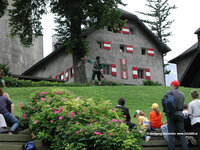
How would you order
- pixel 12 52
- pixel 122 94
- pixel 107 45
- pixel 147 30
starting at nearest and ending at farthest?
pixel 122 94 → pixel 107 45 → pixel 147 30 → pixel 12 52

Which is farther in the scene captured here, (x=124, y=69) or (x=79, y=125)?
(x=124, y=69)

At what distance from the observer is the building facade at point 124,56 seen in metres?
35.2

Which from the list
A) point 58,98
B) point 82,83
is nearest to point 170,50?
point 82,83

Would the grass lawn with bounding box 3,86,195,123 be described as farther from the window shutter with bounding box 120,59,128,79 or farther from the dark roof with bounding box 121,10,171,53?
the dark roof with bounding box 121,10,171,53

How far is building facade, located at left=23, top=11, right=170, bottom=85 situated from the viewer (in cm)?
3516

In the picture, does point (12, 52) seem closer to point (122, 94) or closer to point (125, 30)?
point (125, 30)

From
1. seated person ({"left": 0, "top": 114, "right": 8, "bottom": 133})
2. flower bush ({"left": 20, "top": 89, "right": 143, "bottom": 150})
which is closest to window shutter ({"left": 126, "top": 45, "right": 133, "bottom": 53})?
flower bush ({"left": 20, "top": 89, "right": 143, "bottom": 150})

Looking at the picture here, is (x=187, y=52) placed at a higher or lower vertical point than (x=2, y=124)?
higher

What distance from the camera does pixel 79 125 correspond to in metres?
9.03

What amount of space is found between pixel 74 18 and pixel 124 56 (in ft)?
38.8

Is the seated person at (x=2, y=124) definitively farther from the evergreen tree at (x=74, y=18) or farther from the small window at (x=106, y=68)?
the small window at (x=106, y=68)

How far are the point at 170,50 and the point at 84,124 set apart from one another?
101 ft

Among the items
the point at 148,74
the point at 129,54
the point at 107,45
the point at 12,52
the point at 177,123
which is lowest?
the point at 177,123

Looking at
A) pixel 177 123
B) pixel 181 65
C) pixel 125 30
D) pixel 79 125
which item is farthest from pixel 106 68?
pixel 79 125
